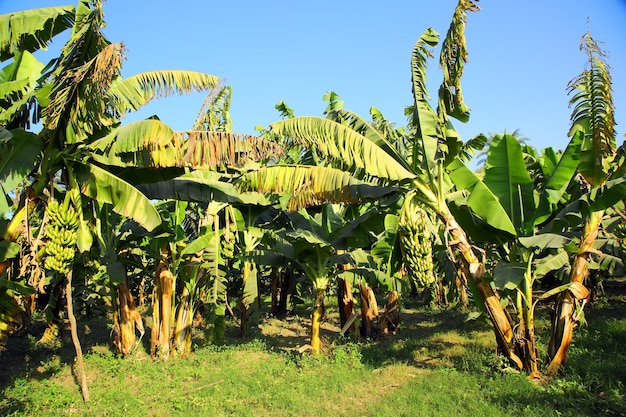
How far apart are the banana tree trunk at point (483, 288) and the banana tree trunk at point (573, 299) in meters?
0.59

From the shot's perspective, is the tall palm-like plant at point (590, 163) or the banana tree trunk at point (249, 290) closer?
the tall palm-like plant at point (590, 163)

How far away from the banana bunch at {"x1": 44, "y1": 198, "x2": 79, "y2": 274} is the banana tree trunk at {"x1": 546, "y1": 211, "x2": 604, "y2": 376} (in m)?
6.86

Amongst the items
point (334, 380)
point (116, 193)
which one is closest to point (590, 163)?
point (334, 380)

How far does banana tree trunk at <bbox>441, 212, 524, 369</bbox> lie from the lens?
22.9 ft

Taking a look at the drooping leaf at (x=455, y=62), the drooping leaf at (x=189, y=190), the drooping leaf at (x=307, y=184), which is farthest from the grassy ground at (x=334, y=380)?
the drooping leaf at (x=455, y=62)

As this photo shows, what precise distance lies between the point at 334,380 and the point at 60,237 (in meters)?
5.15

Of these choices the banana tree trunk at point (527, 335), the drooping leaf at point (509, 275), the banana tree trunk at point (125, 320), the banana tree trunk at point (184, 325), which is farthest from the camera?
the banana tree trunk at point (184, 325)

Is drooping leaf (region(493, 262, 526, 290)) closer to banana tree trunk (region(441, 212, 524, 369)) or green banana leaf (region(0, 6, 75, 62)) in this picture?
banana tree trunk (region(441, 212, 524, 369))

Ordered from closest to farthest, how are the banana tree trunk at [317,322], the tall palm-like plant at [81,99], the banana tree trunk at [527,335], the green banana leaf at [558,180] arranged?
1. the tall palm-like plant at [81,99]
2. the green banana leaf at [558,180]
3. the banana tree trunk at [527,335]
4. the banana tree trunk at [317,322]

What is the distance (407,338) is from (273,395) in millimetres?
4561

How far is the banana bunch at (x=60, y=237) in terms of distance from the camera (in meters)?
5.10

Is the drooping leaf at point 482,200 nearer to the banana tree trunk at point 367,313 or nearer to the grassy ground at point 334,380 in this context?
the grassy ground at point 334,380

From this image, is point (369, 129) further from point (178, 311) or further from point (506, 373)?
point (178, 311)

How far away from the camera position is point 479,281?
7.04m
